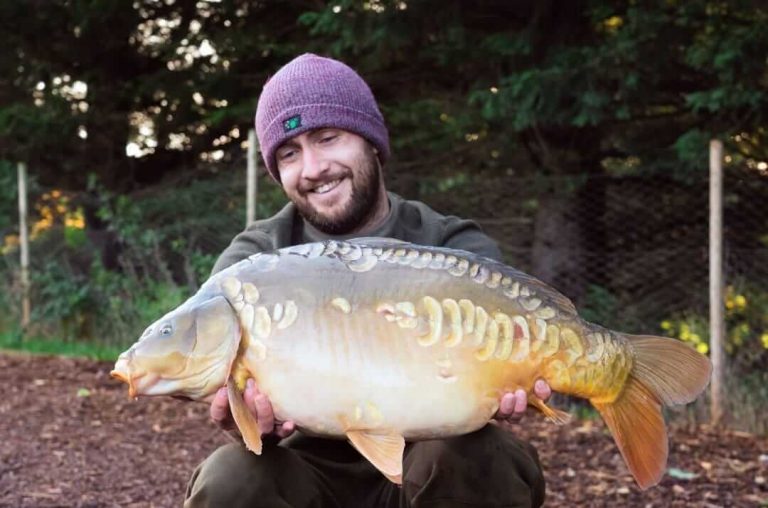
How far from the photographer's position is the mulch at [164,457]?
3.05 m

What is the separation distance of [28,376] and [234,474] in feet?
12.7

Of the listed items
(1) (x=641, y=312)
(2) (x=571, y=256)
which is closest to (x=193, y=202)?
(2) (x=571, y=256)

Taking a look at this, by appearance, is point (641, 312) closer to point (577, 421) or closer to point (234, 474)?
point (577, 421)

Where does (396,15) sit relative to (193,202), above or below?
above

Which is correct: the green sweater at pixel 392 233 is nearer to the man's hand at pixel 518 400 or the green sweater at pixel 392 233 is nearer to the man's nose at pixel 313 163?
the man's nose at pixel 313 163

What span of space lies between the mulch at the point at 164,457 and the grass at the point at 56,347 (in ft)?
3.82

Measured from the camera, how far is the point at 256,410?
152cm

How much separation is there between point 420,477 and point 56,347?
5.01m

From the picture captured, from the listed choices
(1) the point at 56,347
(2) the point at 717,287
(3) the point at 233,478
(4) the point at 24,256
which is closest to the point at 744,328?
(2) the point at 717,287

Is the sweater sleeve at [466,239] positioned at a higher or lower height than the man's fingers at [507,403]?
higher

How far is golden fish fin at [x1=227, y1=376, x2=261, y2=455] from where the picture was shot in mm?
1491

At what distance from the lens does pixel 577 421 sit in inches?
163

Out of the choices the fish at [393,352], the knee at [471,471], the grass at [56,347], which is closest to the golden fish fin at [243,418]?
the fish at [393,352]

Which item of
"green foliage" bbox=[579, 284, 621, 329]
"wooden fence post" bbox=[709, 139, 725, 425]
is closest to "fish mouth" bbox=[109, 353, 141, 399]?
"wooden fence post" bbox=[709, 139, 725, 425]
